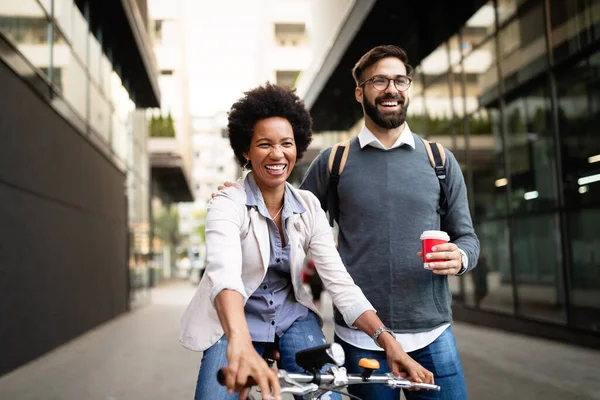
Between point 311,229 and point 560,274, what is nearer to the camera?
point 311,229

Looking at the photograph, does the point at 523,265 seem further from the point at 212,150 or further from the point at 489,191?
the point at 212,150

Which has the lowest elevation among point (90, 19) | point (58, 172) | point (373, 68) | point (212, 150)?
point (373, 68)

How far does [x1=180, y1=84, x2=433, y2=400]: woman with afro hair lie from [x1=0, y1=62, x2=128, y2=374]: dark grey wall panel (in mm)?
6917

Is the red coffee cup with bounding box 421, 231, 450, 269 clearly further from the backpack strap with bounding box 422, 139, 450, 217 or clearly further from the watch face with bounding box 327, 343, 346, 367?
the watch face with bounding box 327, 343, 346, 367

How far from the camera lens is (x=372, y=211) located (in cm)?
287

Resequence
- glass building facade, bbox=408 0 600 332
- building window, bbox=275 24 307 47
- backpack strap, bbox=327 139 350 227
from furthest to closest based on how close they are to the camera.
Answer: building window, bbox=275 24 307 47, glass building facade, bbox=408 0 600 332, backpack strap, bbox=327 139 350 227

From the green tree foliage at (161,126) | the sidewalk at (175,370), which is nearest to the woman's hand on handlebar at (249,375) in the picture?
the sidewalk at (175,370)

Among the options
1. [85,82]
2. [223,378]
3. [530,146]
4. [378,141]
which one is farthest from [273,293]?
[85,82]

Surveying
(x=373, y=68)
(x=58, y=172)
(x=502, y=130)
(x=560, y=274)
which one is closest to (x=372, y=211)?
(x=373, y=68)

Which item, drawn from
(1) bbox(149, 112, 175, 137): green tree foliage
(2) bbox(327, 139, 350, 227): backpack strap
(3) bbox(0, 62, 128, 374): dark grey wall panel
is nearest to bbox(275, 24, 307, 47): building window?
(1) bbox(149, 112, 175, 137): green tree foliage

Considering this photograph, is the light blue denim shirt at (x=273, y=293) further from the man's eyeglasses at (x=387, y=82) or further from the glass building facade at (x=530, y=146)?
the glass building facade at (x=530, y=146)

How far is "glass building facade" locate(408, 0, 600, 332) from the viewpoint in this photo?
9.98m

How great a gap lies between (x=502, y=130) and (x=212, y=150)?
101 metres

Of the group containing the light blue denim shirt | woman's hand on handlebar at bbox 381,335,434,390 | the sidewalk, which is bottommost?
the sidewalk
